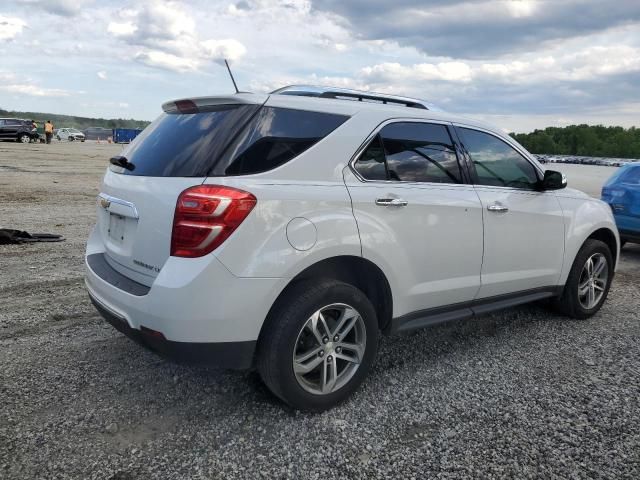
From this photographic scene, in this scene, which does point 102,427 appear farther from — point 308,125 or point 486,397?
point 486,397

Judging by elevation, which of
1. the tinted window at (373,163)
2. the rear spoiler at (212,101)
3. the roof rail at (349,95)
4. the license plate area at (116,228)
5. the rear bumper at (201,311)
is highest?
the roof rail at (349,95)

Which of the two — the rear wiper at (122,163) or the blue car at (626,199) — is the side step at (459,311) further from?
the blue car at (626,199)

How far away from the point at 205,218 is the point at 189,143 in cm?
59

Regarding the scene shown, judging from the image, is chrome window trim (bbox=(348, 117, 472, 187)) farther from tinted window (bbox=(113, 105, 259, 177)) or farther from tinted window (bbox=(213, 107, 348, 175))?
tinted window (bbox=(113, 105, 259, 177))

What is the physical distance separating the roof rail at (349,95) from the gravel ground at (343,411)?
1.86 m

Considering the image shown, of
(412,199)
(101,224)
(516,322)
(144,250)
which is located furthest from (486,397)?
(101,224)

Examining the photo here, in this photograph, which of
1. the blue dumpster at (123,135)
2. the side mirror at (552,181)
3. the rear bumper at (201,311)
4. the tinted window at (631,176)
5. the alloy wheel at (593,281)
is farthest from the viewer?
the blue dumpster at (123,135)

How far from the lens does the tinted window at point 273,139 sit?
2834mm

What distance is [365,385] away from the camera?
138 inches

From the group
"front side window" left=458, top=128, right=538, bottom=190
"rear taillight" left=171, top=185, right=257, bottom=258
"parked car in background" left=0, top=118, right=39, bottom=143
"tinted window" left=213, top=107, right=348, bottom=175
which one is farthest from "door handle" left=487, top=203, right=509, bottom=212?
"parked car in background" left=0, top=118, right=39, bottom=143

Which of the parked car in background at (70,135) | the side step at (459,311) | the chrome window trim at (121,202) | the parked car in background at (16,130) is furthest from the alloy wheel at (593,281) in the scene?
the parked car in background at (70,135)

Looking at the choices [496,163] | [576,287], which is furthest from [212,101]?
[576,287]

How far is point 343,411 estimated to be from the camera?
10.5ft

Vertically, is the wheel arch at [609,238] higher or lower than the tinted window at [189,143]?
lower
